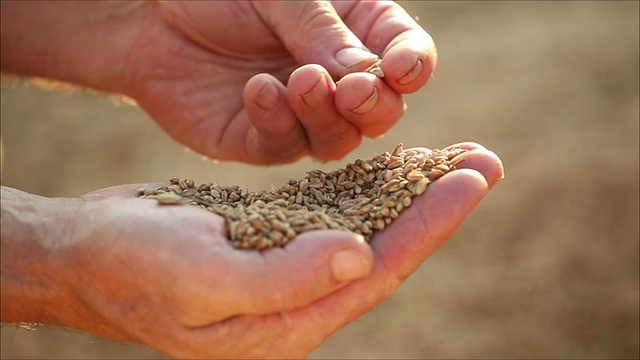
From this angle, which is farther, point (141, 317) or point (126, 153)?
point (126, 153)

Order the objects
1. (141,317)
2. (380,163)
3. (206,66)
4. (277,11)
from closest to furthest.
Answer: (141,317) → (380,163) → (277,11) → (206,66)

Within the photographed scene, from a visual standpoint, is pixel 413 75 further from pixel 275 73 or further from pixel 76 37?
pixel 76 37

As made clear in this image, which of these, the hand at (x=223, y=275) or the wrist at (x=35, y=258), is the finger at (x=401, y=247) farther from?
the wrist at (x=35, y=258)

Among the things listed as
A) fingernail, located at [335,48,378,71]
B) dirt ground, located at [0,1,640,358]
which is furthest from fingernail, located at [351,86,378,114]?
dirt ground, located at [0,1,640,358]

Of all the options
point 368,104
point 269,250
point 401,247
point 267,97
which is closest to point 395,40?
point 368,104

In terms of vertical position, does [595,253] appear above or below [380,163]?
below

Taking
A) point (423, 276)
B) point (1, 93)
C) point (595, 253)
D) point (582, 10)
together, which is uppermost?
point (582, 10)

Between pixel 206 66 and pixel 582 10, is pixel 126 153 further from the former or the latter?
pixel 582 10

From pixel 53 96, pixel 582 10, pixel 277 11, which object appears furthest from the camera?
pixel 53 96

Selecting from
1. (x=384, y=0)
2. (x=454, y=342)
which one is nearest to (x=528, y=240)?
(x=454, y=342)
